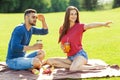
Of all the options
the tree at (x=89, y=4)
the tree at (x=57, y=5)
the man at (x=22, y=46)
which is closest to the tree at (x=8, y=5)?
the tree at (x=57, y=5)

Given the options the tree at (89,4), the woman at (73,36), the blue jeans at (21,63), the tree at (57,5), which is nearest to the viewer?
the blue jeans at (21,63)

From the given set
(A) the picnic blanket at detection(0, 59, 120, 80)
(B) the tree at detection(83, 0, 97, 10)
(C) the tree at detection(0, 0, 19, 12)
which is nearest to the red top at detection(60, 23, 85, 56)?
(A) the picnic blanket at detection(0, 59, 120, 80)

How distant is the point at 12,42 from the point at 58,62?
128cm

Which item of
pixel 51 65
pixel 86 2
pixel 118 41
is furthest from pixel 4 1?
pixel 51 65

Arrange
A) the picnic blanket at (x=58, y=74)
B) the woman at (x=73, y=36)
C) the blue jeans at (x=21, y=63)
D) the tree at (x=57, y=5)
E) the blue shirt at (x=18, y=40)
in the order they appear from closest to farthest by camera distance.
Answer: the picnic blanket at (x=58, y=74), the blue shirt at (x=18, y=40), the blue jeans at (x=21, y=63), the woman at (x=73, y=36), the tree at (x=57, y=5)

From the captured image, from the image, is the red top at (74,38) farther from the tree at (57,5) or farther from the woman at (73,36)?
the tree at (57,5)

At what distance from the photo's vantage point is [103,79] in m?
7.87

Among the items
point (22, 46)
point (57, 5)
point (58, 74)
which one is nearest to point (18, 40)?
point (22, 46)

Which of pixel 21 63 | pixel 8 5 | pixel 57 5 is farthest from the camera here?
pixel 57 5

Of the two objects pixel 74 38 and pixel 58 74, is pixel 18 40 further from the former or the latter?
pixel 74 38

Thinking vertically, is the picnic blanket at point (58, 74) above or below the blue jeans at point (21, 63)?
below

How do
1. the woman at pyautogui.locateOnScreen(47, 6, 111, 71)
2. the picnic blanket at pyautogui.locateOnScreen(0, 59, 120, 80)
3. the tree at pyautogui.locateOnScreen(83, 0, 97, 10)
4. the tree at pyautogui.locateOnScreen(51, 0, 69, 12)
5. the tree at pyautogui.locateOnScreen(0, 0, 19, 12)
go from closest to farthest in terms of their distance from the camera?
the picnic blanket at pyautogui.locateOnScreen(0, 59, 120, 80) → the woman at pyautogui.locateOnScreen(47, 6, 111, 71) → the tree at pyautogui.locateOnScreen(0, 0, 19, 12) → the tree at pyautogui.locateOnScreen(83, 0, 97, 10) → the tree at pyautogui.locateOnScreen(51, 0, 69, 12)

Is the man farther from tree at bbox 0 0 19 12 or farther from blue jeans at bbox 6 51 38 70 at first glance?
tree at bbox 0 0 19 12

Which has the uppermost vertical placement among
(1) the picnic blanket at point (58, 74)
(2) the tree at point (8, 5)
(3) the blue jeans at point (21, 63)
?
(3) the blue jeans at point (21, 63)
